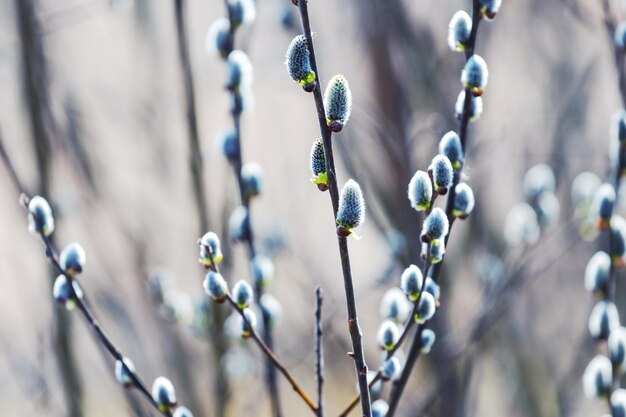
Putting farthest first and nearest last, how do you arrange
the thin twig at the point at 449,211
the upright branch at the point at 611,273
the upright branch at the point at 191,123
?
the upright branch at the point at 191,123, the upright branch at the point at 611,273, the thin twig at the point at 449,211

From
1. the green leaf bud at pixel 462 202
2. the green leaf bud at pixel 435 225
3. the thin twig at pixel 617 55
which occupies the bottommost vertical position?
the green leaf bud at pixel 462 202

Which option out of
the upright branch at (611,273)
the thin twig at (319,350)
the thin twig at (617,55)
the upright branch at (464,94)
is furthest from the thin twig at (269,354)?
the thin twig at (617,55)

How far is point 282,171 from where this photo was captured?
3.09 meters

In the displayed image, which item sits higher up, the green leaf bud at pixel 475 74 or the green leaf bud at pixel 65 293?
the green leaf bud at pixel 475 74

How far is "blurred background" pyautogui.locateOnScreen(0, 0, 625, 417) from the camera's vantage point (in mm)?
2209

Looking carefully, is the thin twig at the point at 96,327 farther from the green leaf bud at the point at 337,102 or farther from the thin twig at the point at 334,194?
the green leaf bud at the point at 337,102

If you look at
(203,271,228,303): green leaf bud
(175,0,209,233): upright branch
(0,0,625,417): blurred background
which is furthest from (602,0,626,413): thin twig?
(175,0,209,233): upright branch

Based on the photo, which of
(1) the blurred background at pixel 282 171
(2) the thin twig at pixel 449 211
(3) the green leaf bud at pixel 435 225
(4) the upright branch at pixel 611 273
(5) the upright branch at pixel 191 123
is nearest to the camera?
(3) the green leaf bud at pixel 435 225

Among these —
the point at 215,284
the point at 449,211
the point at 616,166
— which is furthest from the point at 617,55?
the point at 215,284

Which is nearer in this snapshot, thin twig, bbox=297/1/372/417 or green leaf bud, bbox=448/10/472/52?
thin twig, bbox=297/1/372/417

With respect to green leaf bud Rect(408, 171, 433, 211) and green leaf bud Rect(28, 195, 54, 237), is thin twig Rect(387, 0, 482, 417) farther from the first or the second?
green leaf bud Rect(28, 195, 54, 237)

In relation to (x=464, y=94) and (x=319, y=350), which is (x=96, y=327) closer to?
(x=319, y=350)

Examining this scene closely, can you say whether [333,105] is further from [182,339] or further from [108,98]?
[108,98]

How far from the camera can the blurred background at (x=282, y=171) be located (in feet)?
7.25
